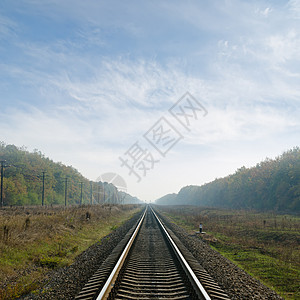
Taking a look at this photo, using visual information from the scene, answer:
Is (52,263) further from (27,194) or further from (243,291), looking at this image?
(27,194)

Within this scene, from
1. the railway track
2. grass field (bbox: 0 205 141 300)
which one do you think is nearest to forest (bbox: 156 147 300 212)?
grass field (bbox: 0 205 141 300)

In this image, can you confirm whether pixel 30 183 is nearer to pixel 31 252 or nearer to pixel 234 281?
pixel 31 252

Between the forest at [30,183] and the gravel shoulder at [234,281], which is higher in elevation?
the forest at [30,183]

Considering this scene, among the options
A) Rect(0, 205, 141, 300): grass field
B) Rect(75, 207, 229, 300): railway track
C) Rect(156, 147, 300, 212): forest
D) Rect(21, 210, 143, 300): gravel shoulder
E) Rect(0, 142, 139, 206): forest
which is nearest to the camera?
Rect(75, 207, 229, 300): railway track

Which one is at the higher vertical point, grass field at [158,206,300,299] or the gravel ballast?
the gravel ballast

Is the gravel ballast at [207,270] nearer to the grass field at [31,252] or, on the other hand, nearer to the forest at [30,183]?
the grass field at [31,252]

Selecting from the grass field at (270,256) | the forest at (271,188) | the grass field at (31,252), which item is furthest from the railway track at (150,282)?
the forest at (271,188)

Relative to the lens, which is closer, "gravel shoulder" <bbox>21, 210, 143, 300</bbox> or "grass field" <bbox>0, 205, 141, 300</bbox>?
"gravel shoulder" <bbox>21, 210, 143, 300</bbox>

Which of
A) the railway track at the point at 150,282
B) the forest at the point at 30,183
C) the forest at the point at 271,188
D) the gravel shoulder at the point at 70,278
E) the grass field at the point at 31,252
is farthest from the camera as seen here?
the forest at the point at 30,183

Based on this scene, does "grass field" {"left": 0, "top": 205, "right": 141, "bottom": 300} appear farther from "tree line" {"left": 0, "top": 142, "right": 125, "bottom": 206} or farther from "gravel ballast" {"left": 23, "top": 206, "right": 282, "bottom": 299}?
"tree line" {"left": 0, "top": 142, "right": 125, "bottom": 206}

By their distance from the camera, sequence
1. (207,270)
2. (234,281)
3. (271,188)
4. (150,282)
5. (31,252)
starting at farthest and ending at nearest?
(271,188), (31,252), (207,270), (234,281), (150,282)

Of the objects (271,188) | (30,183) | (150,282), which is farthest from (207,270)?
(30,183)

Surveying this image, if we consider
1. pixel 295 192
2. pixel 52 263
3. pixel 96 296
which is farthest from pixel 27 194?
pixel 96 296

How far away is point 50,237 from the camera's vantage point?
41.2 ft
